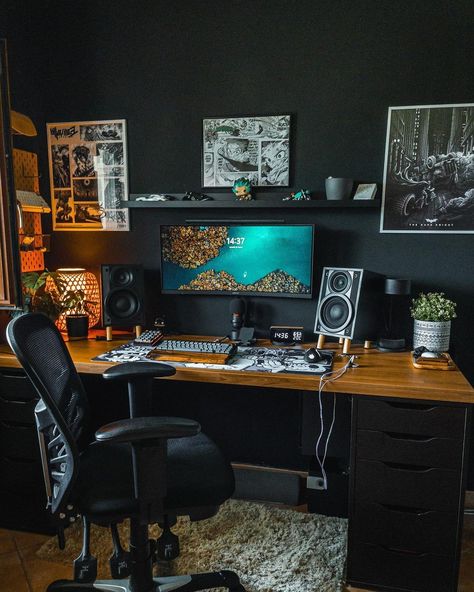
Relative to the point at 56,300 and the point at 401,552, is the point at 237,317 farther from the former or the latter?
the point at 401,552

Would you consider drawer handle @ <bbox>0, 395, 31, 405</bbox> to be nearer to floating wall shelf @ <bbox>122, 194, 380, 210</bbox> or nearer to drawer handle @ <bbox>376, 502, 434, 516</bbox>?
floating wall shelf @ <bbox>122, 194, 380, 210</bbox>

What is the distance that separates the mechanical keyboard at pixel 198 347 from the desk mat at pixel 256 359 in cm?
4

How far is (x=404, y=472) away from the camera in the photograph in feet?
5.44

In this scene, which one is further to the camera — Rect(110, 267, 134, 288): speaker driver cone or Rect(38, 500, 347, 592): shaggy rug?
Rect(110, 267, 134, 288): speaker driver cone

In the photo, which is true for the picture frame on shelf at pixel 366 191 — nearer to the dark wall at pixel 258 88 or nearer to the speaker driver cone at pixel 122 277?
the dark wall at pixel 258 88

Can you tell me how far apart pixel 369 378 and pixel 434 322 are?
0.49 m

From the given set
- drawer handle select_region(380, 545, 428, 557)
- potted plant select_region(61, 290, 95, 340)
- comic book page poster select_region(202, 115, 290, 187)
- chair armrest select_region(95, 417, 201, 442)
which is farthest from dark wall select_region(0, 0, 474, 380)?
chair armrest select_region(95, 417, 201, 442)

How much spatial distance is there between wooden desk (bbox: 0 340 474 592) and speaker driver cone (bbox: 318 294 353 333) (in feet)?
1.05

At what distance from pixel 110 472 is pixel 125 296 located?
105cm

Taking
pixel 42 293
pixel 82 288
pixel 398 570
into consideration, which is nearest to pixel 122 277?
pixel 82 288

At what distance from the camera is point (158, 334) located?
226 centimetres

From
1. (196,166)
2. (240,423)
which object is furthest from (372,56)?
(240,423)

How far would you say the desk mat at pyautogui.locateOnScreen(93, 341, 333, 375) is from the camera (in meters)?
1.81

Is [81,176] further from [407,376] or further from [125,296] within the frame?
[407,376]
